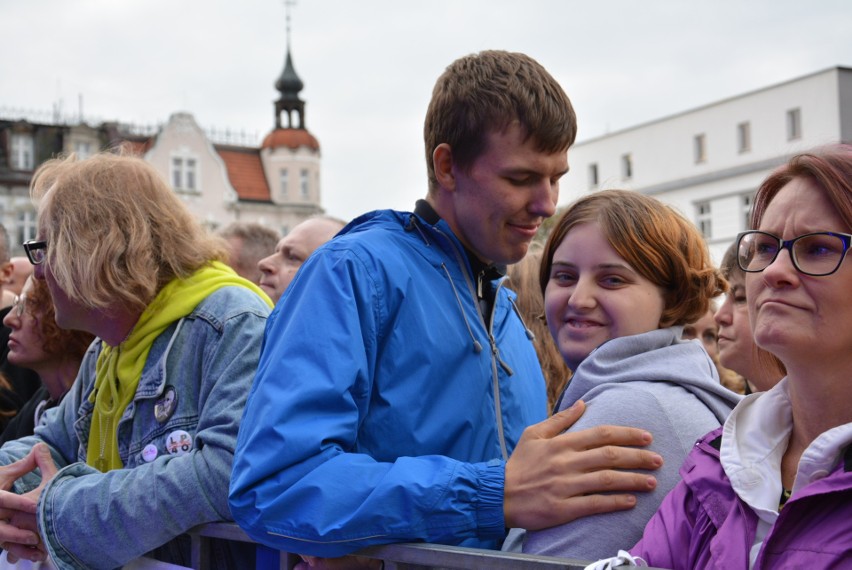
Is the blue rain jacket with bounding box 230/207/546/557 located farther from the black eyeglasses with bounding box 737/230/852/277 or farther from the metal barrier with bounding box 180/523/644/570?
the black eyeglasses with bounding box 737/230/852/277

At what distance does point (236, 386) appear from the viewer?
9.95 ft

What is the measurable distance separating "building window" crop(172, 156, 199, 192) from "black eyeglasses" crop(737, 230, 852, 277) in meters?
49.3

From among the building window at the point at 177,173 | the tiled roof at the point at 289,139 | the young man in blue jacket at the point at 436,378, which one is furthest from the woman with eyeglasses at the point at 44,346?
the tiled roof at the point at 289,139

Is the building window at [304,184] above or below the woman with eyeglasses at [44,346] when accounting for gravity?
above

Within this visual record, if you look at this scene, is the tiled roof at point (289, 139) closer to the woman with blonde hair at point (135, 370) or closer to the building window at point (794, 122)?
the building window at point (794, 122)

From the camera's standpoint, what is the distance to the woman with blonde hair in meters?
2.96

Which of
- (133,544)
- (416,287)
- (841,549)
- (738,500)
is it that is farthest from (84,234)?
(841,549)

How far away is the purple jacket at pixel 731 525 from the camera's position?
5.65ft

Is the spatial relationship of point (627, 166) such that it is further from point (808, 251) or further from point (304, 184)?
point (808, 251)

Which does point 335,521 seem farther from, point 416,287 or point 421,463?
point 416,287

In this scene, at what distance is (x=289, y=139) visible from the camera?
52625mm

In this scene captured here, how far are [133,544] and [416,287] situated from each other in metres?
1.17

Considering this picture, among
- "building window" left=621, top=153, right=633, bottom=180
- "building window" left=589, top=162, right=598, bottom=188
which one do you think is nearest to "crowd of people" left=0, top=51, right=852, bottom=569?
"building window" left=621, top=153, right=633, bottom=180

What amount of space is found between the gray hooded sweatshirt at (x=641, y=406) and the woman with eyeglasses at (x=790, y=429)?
0.12m
